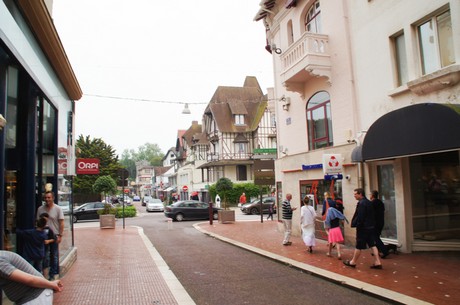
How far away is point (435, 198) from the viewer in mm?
10008

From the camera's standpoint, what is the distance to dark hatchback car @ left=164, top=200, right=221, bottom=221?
24438mm

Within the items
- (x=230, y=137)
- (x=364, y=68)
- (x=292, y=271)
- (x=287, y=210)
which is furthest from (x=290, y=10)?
(x=230, y=137)

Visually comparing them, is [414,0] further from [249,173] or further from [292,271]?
[249,173]

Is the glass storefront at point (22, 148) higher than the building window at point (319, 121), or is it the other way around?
the building window at point (319, 121)

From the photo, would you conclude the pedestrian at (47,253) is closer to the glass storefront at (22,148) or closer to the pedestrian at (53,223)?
the pedestrian at (53,223)

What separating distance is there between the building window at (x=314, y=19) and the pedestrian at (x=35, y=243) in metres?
10.8

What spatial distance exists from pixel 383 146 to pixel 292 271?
3.71m

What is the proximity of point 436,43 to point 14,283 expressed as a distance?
359 inches

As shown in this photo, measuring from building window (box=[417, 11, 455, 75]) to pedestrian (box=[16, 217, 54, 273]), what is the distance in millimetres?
8857

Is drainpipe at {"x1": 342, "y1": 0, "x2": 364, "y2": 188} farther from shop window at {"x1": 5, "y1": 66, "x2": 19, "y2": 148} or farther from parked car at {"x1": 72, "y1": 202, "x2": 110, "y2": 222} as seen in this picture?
parked car at {"x1": 72, "y1": 202, "x2": 110, "y2": 222}

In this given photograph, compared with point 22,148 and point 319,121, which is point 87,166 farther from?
point 22,148

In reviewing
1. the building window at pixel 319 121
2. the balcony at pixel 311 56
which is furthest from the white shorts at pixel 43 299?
the building window at pixel 319 121

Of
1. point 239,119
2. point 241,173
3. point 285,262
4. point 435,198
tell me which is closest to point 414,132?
point 435,198

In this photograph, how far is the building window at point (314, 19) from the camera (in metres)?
13.0
